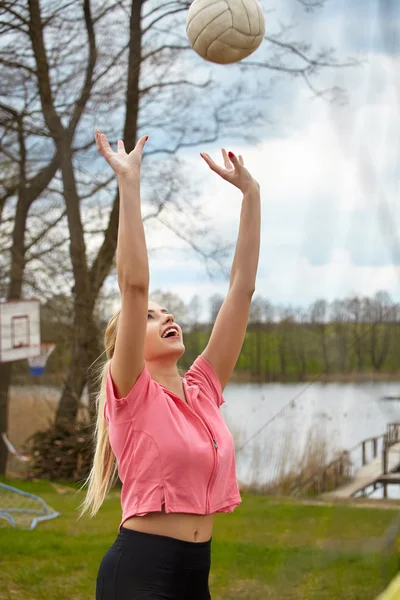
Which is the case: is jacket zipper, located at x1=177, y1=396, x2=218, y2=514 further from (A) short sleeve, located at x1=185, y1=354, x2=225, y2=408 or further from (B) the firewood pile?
(B) the firewood pile

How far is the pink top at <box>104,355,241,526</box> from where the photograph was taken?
168cm

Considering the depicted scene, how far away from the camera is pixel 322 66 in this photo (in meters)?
7.05

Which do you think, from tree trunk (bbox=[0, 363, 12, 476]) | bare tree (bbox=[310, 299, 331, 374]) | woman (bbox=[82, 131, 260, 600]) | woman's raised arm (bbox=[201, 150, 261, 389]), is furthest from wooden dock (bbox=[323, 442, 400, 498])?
tree trunk (bbox=[0, 363, 12, 476])

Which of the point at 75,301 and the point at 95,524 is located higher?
the point at 75,301

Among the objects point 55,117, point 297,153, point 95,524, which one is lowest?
point 95,524

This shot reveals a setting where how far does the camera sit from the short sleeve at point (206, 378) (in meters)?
1.95

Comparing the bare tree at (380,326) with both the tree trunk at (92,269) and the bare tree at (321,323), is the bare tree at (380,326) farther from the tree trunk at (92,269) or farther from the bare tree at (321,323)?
the tree trunk at (92,269)

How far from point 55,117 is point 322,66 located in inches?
92.2

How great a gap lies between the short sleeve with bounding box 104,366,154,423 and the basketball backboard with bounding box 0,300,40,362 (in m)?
5.29

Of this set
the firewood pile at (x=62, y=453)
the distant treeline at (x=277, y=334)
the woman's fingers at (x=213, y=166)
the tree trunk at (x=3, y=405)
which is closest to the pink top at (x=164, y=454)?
the woman's fingers at (x=213, y=166)

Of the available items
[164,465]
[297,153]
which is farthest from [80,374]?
[164,465]

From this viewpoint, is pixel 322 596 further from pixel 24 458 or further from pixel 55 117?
pixel 55 117

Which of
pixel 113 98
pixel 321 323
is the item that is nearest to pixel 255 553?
pixel 321 323

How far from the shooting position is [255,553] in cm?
427
